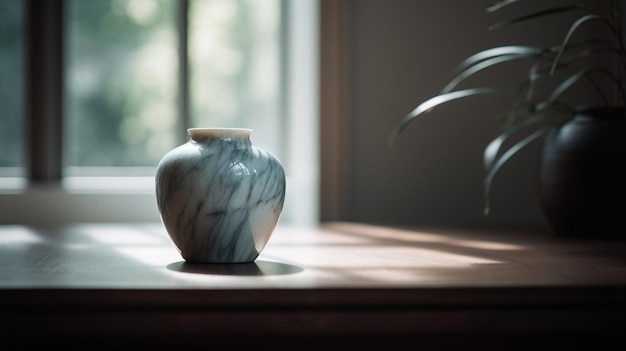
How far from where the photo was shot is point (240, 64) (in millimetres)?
1711

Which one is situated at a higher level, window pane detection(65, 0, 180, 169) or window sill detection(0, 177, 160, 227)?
window pane detection(65, 0, 180, 169)

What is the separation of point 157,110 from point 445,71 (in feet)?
2.29

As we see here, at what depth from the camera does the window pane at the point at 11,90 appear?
159 centimetres

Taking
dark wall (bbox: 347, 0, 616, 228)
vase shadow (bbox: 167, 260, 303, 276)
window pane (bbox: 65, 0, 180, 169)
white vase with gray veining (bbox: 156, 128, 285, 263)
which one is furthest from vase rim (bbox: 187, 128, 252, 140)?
window pane (bbox: 65, 0, 180, 169)

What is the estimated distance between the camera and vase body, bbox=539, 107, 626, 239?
1.04 m

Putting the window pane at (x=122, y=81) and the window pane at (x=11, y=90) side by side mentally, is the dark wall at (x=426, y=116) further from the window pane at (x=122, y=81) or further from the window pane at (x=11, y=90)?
the window pane at (x=11, y=90)

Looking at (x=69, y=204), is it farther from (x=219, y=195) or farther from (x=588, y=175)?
(x=588, y=175)

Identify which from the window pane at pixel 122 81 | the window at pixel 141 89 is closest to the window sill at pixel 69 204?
A: the window at pixel 141 89

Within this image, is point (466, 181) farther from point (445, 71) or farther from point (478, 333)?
point (478, 333)

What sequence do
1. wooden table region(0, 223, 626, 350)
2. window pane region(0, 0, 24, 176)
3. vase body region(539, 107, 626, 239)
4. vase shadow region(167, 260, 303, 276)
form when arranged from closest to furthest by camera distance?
1. wooden table region(0, 223, 626, 350)
2. vase shadow region(167, 260, 303, 276)
3. vase body region(539, 107, 626, 239)
4. window pane region(0, 0, 24, 176)

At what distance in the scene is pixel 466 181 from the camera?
1.47 meters

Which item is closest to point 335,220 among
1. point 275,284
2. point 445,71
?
point 445,71

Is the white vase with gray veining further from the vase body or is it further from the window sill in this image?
the window sill

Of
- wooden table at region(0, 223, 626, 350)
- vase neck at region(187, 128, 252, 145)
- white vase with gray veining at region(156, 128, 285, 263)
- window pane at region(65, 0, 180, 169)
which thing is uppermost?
window pane at region(65, 0, 180, 169)
